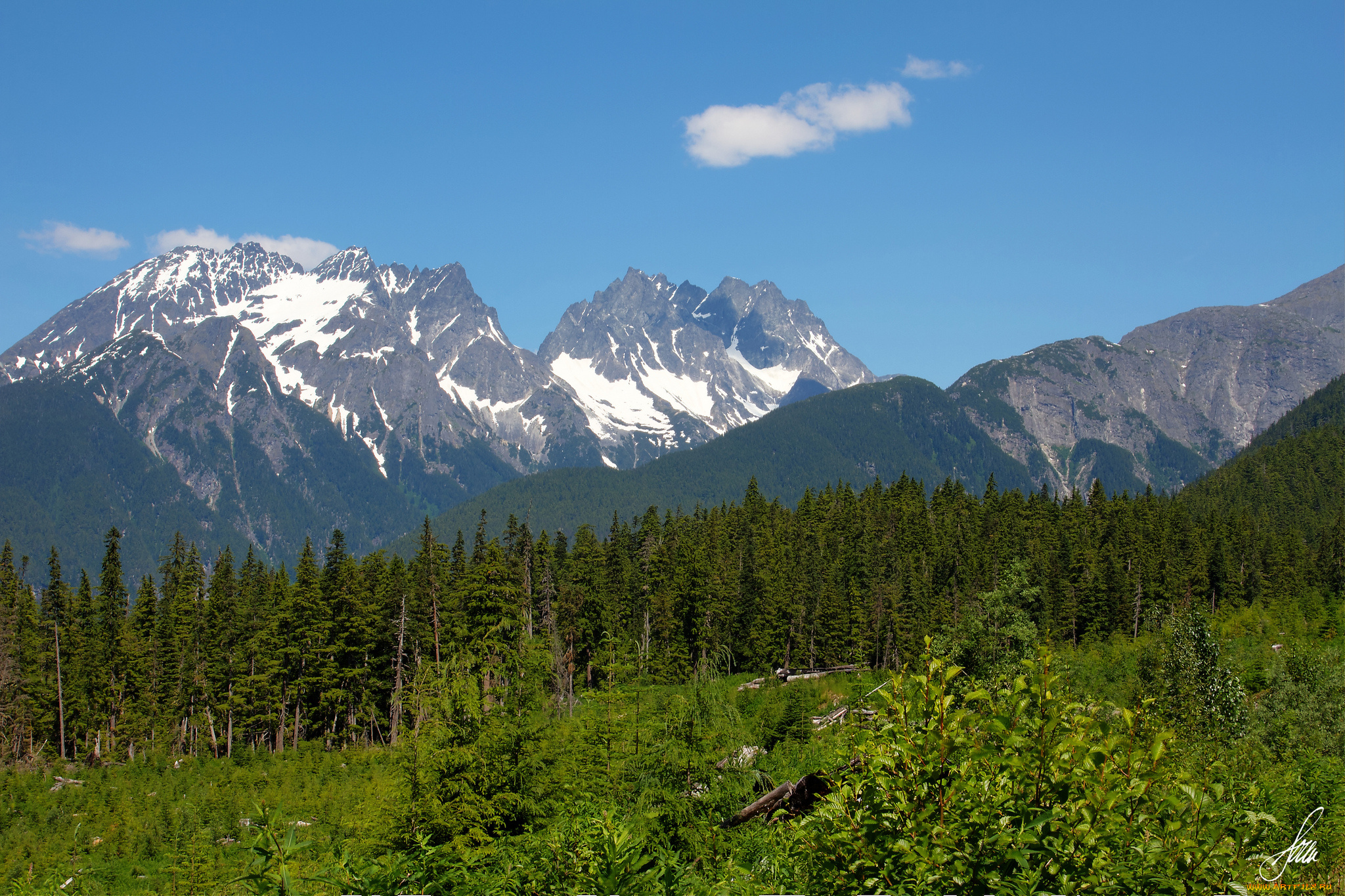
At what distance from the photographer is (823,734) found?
26453 mm

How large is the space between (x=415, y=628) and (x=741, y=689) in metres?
26.5

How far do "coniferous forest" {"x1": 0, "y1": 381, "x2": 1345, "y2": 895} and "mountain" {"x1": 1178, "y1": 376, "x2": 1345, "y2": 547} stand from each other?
1529cm

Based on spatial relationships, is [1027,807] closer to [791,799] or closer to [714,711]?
[791,799]

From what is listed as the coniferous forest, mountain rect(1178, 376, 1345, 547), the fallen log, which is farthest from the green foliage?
mountain rect(1178, 376, 1345, 547)

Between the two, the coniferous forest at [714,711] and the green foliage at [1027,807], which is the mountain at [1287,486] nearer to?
the coniferous forest at [714,711]

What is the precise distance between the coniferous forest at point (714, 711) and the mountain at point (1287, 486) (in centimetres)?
1529

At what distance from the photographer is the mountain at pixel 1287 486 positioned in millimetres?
136250

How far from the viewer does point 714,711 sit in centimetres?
1719

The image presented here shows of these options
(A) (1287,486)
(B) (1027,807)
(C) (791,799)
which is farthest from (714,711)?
(A) (1287,486)

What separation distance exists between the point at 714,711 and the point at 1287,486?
177m

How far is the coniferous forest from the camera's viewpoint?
18.7 feet

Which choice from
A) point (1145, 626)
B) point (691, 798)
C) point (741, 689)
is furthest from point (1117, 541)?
point (691, 798)

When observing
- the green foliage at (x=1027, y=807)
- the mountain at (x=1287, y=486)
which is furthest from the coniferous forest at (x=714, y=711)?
the mountain at (x=1287, y=486)

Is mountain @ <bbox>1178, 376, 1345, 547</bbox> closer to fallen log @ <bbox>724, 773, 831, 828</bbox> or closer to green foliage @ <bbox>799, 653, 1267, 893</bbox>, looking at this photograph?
fallen log @ <bbox>724, 773, 831, 828</bbox>
